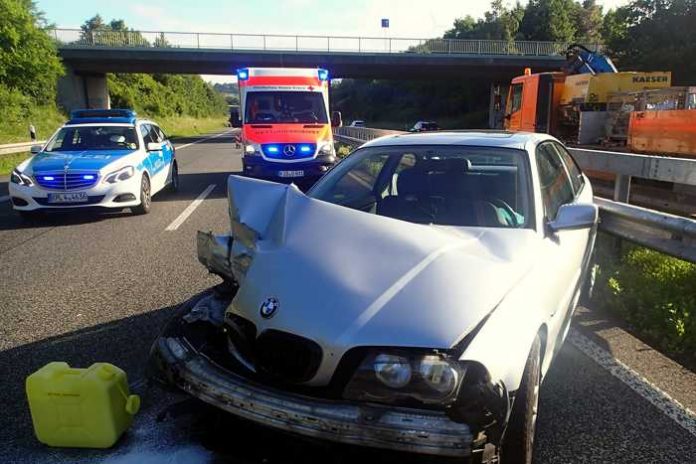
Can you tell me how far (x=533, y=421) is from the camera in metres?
2.64

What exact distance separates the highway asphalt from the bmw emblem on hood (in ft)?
1.59

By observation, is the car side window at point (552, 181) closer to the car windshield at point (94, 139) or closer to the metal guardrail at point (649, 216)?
the metal guardrail at point (649, 216)

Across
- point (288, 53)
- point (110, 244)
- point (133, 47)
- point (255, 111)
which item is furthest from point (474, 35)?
point (110, 244)

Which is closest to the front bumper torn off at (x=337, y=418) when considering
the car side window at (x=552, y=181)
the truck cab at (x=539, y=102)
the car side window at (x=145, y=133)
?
the car side window at (x=552, y=181)

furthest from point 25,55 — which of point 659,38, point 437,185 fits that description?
point 659,38

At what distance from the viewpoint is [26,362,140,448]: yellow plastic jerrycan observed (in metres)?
2.80

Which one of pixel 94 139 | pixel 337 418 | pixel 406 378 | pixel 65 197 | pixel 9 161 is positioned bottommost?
pixel 9 161

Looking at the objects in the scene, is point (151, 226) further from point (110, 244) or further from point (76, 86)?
point (76, 86)

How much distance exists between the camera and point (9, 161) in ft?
62.4

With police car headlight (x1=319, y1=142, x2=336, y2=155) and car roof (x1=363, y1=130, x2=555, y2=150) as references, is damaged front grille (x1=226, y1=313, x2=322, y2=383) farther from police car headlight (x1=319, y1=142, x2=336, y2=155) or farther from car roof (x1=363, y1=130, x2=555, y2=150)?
police car headlight (x1=319, y1=142, x2=336, y2=155)

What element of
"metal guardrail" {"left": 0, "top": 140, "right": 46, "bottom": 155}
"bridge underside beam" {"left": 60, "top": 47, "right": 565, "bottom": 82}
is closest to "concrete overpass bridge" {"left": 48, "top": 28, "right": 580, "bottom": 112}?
"bridge underside beam" {"left": 60, "top": 47, "right": 565, "bottom": 82}

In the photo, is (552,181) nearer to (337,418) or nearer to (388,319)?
(388,319)

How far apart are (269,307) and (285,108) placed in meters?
11.4

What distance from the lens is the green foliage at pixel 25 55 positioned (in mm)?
34500
